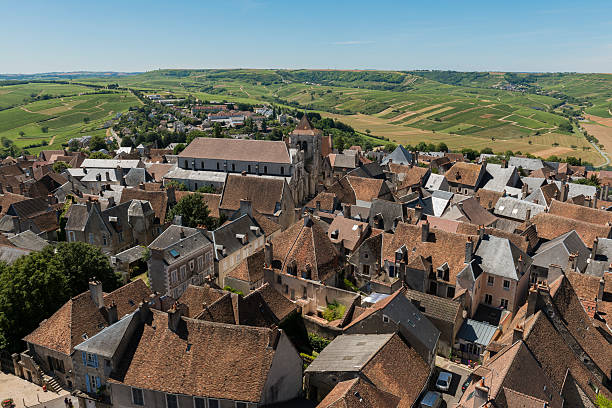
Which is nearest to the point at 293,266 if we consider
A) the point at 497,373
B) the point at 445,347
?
the point at 445,347

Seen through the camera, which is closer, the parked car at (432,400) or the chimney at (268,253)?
the parked car at (432,400)

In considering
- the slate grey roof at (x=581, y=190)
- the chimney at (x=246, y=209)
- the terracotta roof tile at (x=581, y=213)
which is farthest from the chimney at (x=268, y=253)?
the slate grey roof at (x=581, y=190)

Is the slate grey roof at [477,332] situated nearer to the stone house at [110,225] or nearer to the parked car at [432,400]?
the parked car at [432,400]

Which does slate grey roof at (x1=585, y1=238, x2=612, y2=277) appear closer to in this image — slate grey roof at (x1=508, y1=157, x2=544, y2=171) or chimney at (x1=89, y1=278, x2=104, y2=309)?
chimney at (x1=89, y1=278, x2=104, y2=309)

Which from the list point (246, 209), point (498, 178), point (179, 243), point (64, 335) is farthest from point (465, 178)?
point (64, 335)

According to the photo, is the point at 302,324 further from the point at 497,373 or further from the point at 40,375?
the point at 40,375

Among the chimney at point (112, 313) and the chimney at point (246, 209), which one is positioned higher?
Answer: the chimney at point (246, 209)

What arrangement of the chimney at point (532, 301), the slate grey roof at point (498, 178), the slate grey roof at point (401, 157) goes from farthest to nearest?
1. the slate grey roof at point (401, 157)
2. the slate grey roof at point (498, 178)
3. the chimney at point (532, 301)
